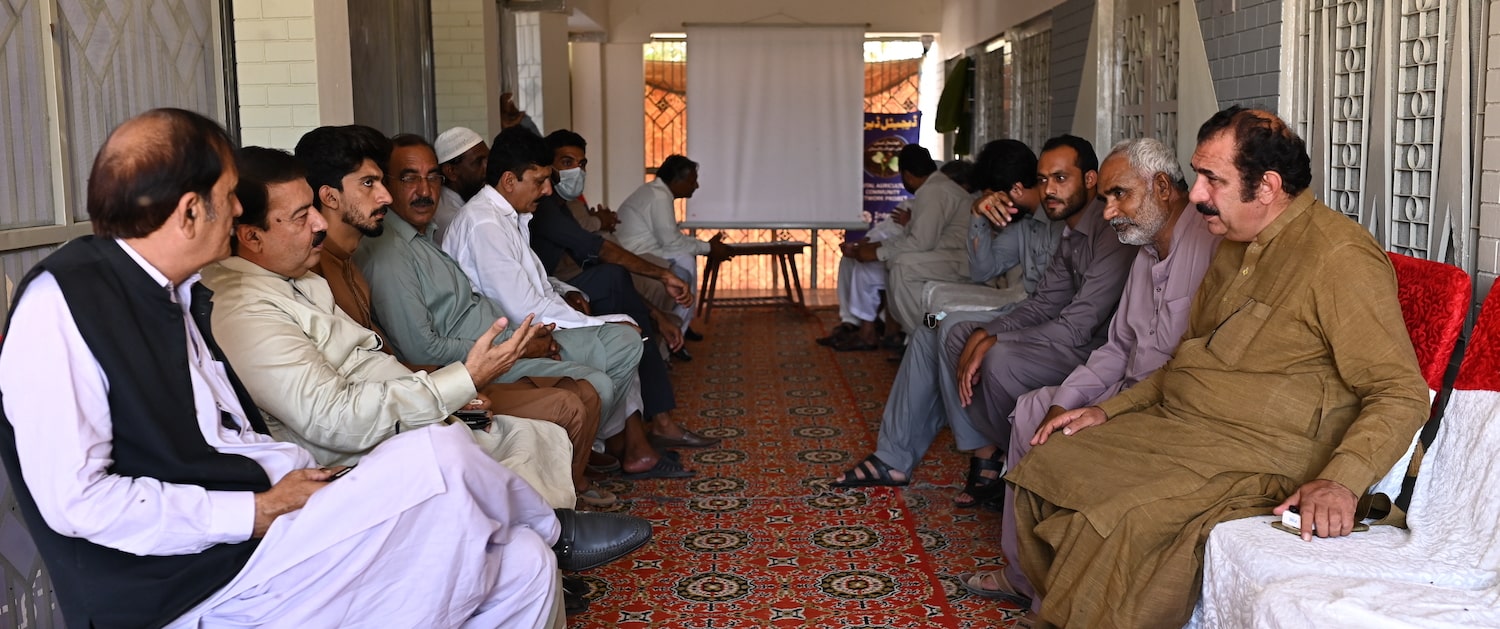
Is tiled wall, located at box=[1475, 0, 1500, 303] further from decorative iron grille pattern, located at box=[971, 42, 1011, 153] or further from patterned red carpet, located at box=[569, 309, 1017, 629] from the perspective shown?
decorative iron grille pattern, located at box=[971, 42, 1011, 153]

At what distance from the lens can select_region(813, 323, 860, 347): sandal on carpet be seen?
6923 millimetres

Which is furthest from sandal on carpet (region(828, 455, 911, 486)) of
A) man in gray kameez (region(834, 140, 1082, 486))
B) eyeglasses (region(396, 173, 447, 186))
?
eyeglasses (region(396, 173, 447, 186))

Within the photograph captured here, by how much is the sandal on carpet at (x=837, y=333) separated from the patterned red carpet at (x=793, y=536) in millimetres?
1378

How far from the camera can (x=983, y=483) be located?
3.81 meters

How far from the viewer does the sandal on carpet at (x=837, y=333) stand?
6923 mm

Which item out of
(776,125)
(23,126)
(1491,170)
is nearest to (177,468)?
(23,126)

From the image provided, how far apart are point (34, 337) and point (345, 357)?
3.25 feet

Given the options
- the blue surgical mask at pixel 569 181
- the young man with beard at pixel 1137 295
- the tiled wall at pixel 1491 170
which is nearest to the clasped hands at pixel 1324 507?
the tiled wall at pixel 1491 170

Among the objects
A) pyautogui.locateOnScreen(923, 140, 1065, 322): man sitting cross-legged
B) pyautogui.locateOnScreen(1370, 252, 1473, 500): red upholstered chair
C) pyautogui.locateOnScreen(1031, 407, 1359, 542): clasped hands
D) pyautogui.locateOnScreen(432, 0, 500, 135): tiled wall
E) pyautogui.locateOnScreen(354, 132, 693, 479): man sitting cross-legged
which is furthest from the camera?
pyautogui.locateOnScreen(432, 0, 500, 135): tiled wall

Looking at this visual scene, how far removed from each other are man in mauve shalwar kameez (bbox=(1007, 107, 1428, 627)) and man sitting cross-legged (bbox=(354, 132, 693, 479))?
1572 mm

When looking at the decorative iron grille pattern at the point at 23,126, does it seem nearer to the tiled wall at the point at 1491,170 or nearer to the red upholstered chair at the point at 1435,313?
the red upholstered chair at the point at 1435,313

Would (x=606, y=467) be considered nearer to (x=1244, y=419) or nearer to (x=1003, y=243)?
(x=1003, y=243)

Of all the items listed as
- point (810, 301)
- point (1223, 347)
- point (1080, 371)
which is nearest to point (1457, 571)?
point (1223, 347)

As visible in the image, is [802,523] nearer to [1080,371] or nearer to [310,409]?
[1080,371]
